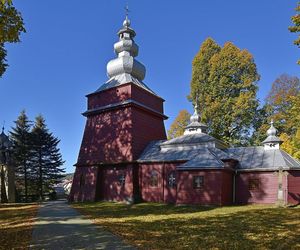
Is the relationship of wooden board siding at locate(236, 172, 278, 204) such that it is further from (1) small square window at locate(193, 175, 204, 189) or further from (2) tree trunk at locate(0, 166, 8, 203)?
(2) tree trunk at locate(0, 166, 8, 203)

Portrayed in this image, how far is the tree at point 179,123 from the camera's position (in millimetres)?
44219

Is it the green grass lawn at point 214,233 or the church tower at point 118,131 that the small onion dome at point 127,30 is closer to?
the church tower at point 118,131

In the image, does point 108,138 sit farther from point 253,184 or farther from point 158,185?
point 253,184

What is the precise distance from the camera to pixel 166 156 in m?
25.8

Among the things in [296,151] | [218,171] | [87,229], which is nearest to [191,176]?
[218,171]

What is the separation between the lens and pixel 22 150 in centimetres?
4391

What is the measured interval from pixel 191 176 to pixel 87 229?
37.7ft

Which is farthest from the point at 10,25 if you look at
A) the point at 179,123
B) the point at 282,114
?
the point at 179,123

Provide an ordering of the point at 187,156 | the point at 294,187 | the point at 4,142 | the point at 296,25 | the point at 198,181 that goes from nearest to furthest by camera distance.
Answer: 1. the point at 296,25
2. the point at 198,181
3. the point at 294,187
4. the point at 187,156
5. the point at 4,142

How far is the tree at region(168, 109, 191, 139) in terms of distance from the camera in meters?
44.2

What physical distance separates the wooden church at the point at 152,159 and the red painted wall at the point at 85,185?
0.27 ft

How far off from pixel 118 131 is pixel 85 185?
219 inches

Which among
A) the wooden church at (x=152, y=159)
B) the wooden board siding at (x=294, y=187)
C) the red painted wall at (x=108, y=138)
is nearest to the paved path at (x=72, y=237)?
the wooden church at (x=152, y=159)

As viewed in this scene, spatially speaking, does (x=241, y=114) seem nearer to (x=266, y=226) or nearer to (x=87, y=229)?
(x=266, y=226)
